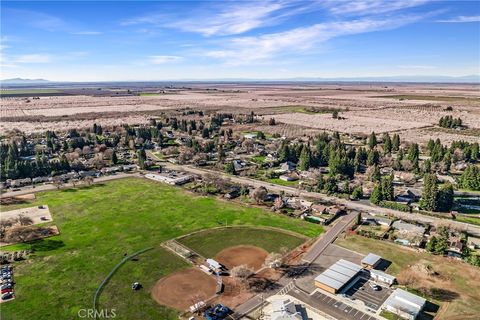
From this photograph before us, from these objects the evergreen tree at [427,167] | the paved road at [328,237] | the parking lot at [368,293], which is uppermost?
the evergreen tree at [427,167]

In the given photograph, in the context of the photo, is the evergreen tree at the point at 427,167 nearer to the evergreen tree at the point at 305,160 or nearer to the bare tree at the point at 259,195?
the evergreen tree at the point at 305,160

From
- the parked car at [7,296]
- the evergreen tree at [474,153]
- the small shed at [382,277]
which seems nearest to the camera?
the parked car at [7,296]

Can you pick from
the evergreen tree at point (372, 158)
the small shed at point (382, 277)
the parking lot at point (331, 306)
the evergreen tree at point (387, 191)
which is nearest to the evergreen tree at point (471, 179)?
the evergreen tree at point (387, 191)

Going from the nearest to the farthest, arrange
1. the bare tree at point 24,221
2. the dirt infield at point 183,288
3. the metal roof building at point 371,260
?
the dirt infield at point 183,288
the metal roof building at point 371,260
the bare tree at point 24,221

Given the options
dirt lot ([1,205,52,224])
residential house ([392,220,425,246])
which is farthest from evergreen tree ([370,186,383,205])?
dirt lot ([1,205,52,224])

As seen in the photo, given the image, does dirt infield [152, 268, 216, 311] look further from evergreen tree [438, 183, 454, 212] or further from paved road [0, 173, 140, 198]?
paved road [0, 173, 140, 198]

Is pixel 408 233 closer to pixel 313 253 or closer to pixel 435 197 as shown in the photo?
pixel 435 197

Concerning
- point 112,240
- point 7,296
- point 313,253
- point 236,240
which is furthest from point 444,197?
point 7,296
